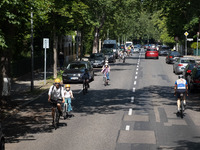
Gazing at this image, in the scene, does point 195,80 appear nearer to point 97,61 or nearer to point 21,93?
point 21,93

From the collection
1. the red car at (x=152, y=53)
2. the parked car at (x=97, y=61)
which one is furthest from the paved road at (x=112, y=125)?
the red car at (x=152, y=53)

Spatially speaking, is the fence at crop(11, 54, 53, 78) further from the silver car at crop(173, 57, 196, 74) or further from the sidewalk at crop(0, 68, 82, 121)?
the silver car at crop(173, 57, 196, 74)

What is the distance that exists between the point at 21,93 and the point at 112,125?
421 inches

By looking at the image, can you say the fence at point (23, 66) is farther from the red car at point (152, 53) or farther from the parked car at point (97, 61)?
the red car at point (152, 53)

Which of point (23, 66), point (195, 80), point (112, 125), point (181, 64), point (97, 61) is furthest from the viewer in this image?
point (97, 61)

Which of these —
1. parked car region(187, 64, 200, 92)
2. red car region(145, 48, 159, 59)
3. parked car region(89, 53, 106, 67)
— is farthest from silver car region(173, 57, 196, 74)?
red car region(145, 48, 159, 59)

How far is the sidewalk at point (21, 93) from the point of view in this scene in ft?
59.4

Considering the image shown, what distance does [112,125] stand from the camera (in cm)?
1440

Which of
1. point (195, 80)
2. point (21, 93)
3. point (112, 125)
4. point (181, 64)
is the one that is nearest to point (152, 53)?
point (181, 64)

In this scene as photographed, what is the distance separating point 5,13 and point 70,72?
47.4ft

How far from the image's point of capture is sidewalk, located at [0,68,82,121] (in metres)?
18.1

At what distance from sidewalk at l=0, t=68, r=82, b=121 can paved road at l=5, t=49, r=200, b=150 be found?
49 cm

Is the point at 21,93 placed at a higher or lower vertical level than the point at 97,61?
lower

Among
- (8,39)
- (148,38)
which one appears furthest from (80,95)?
(148,38)
